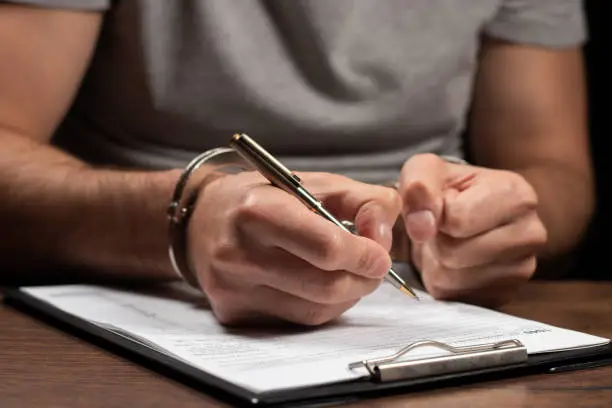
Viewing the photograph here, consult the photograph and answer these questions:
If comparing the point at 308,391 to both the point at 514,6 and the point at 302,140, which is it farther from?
the point at 514,6

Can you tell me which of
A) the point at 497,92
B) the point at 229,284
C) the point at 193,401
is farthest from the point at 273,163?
the point at 497,92

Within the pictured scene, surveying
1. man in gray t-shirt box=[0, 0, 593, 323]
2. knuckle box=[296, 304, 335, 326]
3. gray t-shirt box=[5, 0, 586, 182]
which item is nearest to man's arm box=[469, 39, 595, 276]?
man in gray t-shirt box=[0, 0, 593, 323]

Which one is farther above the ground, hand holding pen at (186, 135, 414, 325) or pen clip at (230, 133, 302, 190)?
pen clip at (230, 133, 302, 190)

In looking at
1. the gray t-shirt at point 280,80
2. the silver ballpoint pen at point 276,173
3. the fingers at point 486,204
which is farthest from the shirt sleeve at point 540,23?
the silver ballpoint pen at point 276,173

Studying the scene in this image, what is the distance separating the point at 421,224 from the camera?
0.82 m

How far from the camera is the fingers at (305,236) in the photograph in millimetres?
679

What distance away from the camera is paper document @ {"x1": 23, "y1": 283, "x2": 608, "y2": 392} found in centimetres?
60

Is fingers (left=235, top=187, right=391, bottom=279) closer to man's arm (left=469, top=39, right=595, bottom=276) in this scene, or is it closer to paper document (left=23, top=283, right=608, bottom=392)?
paper document (left=23, top=283, right=608, bottom=392)

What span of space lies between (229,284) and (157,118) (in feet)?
1.51

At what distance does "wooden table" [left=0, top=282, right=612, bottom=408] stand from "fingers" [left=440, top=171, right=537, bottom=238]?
222mm

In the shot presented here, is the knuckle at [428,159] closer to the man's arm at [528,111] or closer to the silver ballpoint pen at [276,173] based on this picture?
the silver ballpoint pen at [276,173]

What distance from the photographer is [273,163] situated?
0.73 m

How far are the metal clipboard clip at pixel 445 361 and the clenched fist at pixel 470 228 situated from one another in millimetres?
202

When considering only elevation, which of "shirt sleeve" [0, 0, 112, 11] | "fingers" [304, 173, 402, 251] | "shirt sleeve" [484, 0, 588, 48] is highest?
"shirt sleeve" [0, 0, 112, 11]
